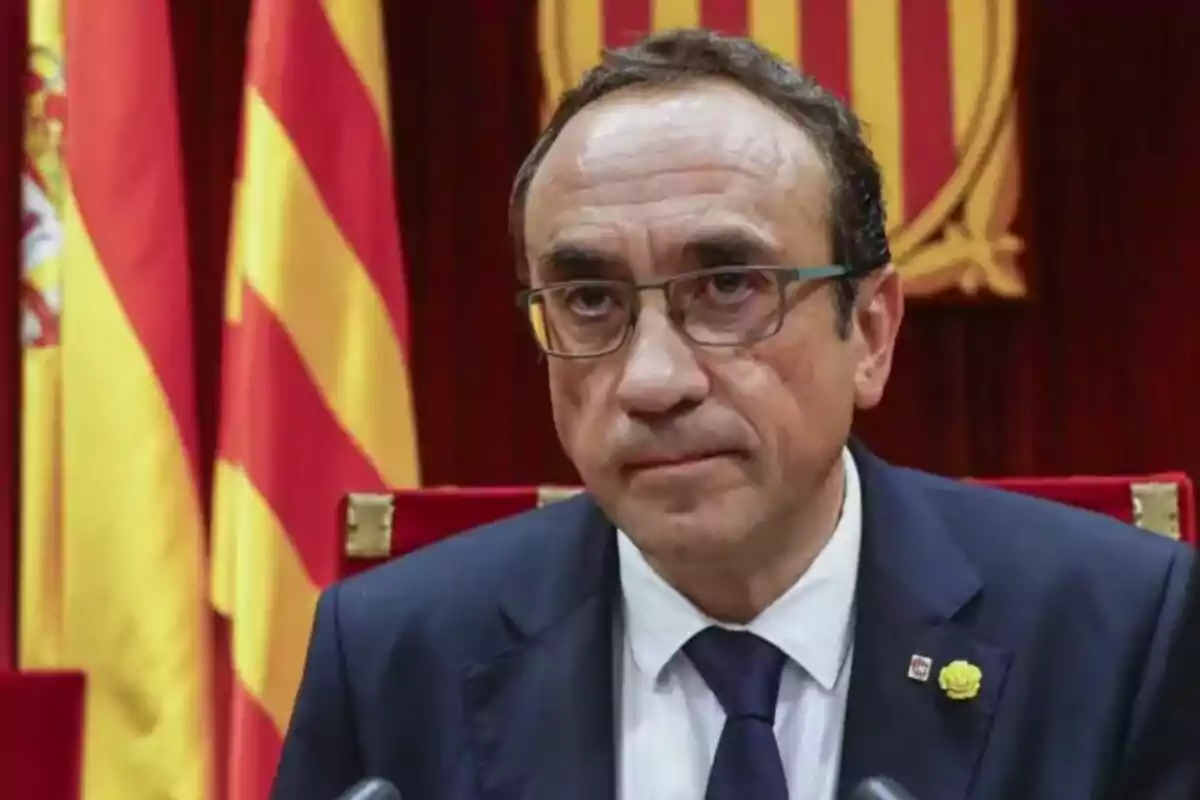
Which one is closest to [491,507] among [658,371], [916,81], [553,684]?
[553,684]

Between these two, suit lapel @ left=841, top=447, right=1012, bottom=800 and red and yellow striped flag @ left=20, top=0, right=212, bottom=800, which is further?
red and yellow striped flag @ left=20, top=0, right=212, bottom=800

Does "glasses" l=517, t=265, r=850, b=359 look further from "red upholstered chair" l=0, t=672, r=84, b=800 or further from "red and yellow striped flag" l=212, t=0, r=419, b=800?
"red and yellow striped flag" l=212, t=0, r=419, b=800

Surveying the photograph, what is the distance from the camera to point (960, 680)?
1.09 metres

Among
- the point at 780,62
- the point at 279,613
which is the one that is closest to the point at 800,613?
the point at 780,62

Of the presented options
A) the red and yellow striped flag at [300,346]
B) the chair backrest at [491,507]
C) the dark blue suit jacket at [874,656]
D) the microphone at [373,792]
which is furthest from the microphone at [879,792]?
the red and yellow striped flag at [300,346]

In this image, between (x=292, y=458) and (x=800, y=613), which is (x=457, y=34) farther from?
(x=800, y=613)

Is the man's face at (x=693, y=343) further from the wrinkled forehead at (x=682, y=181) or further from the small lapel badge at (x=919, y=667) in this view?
the small lapel badge at (x=919, y=667)

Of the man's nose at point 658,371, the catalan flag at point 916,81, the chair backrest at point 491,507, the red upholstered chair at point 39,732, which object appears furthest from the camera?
the catalan flag at point 916,81

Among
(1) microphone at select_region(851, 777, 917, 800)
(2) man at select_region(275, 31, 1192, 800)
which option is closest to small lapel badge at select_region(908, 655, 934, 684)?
(2) man at select_region(275, 31, 1192, 800)

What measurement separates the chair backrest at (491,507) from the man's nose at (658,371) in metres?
0.51

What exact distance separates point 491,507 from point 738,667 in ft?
1.51

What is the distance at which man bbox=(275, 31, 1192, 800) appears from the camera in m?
0.98

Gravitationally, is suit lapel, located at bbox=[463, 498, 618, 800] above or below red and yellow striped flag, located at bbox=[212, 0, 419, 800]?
below

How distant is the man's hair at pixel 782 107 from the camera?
1.06 m
